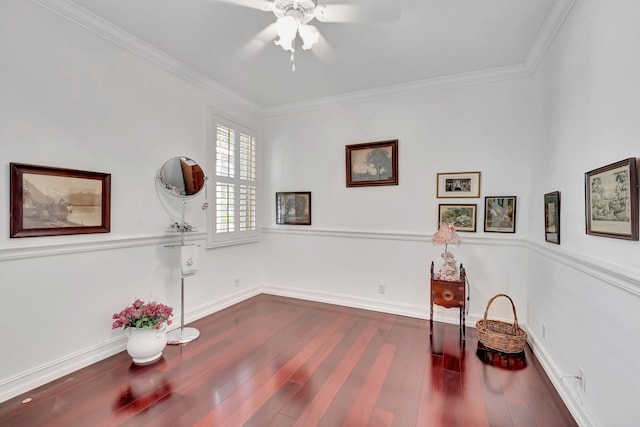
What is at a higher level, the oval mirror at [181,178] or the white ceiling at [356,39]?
the white ceiling at [356,39]

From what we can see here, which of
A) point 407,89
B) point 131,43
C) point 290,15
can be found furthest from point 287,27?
point 407,89

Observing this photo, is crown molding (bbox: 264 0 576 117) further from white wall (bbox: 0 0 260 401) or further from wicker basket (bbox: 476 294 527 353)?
wicker basket (bbox: 476 294 527 353)

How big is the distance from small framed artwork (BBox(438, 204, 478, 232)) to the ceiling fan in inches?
83.6

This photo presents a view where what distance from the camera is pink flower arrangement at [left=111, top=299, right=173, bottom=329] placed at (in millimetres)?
2432

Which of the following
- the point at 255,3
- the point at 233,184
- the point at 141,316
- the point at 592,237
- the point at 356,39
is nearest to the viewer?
the point at 592,237

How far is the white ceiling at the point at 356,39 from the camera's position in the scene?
222 centimetres

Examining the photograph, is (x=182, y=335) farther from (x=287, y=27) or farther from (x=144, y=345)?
(x=287, y=27)

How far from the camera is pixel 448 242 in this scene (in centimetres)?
292

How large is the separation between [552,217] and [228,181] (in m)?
3.52

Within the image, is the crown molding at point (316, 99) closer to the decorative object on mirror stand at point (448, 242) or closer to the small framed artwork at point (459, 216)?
the small framed artwork at point (459, 216)

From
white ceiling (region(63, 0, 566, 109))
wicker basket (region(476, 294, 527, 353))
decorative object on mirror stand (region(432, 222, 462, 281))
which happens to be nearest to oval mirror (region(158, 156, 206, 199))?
white ceiling (region(63, 0, 566, 109))

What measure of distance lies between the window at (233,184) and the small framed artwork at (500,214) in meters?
3.10

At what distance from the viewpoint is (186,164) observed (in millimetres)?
3145

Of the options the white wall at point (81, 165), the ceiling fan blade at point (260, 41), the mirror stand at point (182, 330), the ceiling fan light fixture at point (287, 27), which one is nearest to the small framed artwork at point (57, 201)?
the white wall at point (81, 165)
